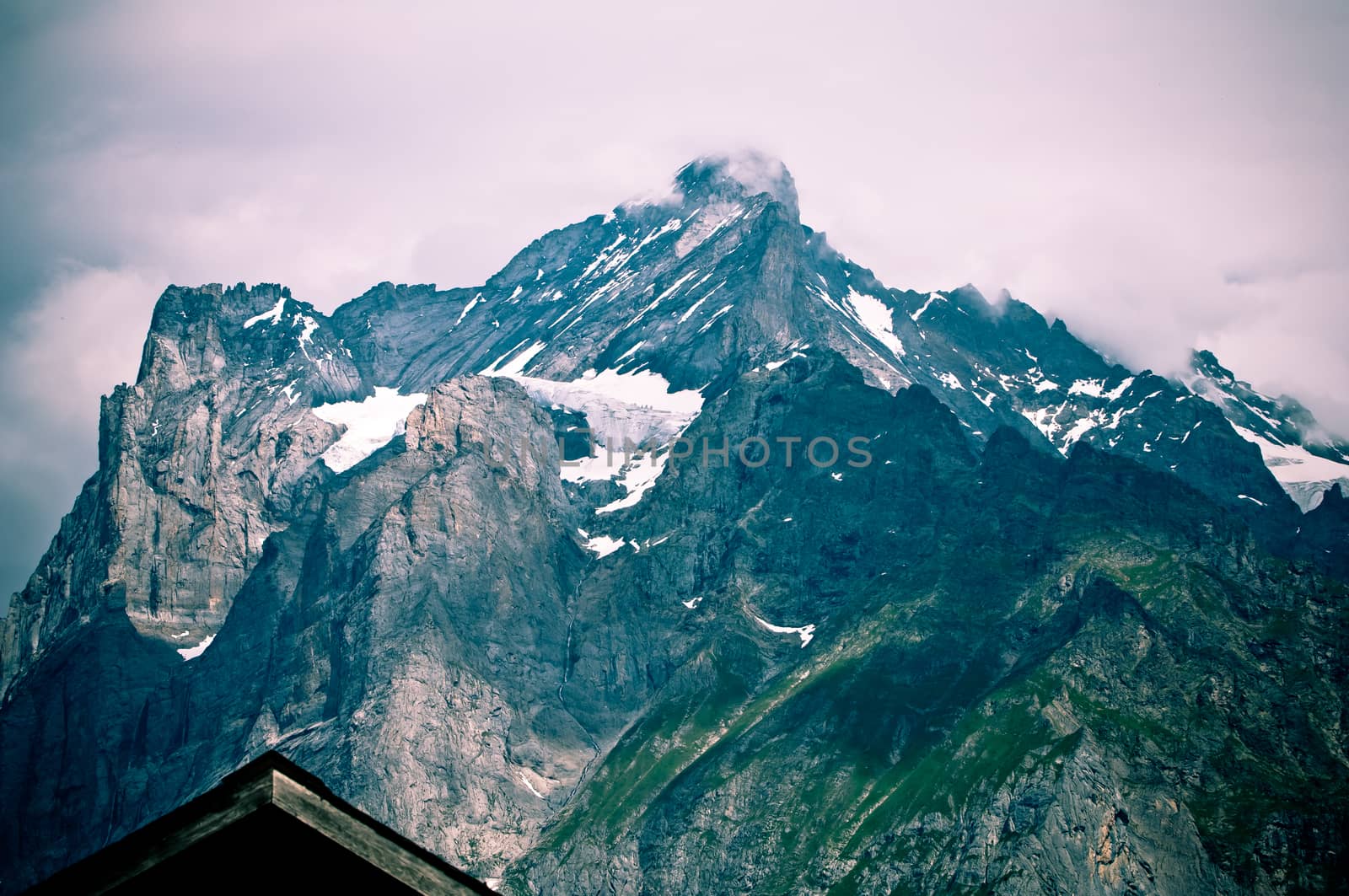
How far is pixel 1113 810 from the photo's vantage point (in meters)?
155

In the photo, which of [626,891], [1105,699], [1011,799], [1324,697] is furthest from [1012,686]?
[626,891]

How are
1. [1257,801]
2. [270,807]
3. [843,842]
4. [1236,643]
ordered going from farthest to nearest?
[1236,643] → [843,842] → [1257,801] → [270,807]

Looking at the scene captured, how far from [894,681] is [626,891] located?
4891 cm

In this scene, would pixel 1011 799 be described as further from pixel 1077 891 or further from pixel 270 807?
pixel 270 807

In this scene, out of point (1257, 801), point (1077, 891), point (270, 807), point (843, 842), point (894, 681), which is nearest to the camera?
point (270, 807)

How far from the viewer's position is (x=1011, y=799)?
A: 527 feet

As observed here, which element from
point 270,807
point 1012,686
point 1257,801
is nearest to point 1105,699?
point 1012,686

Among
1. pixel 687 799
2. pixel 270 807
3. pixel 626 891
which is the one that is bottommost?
pixel 626 891

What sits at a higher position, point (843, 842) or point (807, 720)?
point (807, 720)

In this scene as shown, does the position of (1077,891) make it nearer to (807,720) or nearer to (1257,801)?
(1257,801)

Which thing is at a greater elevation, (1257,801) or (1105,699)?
(1105,699)

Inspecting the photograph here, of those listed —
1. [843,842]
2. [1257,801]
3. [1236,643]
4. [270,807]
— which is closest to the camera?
[270,807]

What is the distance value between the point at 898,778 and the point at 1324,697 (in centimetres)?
5420

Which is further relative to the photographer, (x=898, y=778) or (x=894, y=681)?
(x=894, y=681)
